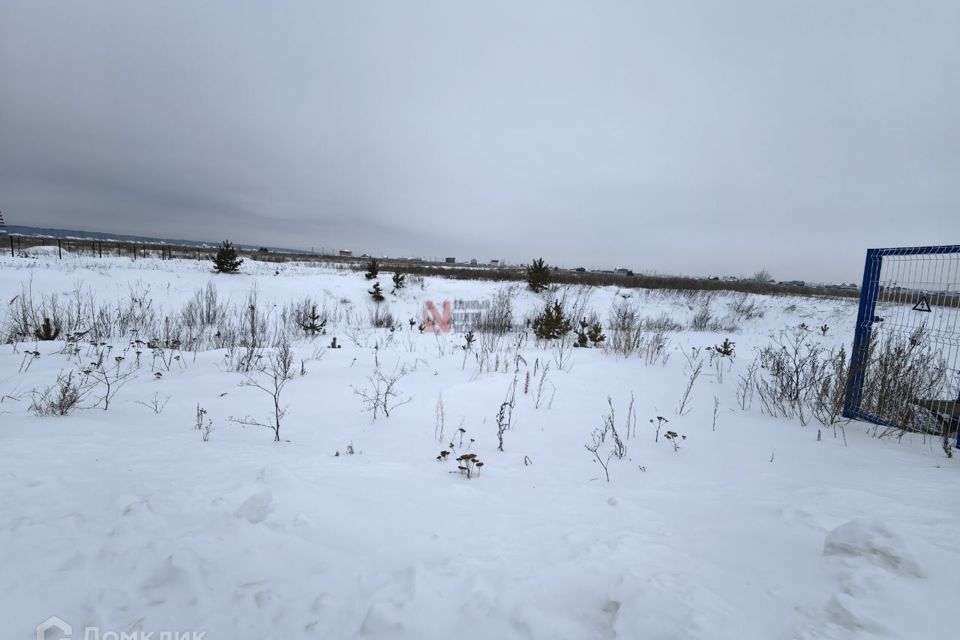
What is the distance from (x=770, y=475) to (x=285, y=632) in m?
3.42

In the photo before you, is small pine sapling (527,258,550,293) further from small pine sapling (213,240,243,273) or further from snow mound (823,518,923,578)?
snow mound (823,518,923,578)

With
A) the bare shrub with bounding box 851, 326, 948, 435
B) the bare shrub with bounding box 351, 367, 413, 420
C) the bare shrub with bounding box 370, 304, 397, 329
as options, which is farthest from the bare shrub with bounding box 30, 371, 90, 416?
the bare shrub with bounding box 370, 304, 397, 329

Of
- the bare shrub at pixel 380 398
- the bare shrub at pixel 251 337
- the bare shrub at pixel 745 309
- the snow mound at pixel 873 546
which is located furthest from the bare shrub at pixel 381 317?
the bare shrub at pixel 745 309

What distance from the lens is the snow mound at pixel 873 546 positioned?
153cm

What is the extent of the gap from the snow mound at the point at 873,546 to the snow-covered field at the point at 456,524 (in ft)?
0.04

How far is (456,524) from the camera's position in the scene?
82.0 inches

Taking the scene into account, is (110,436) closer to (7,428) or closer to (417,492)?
(7,428)

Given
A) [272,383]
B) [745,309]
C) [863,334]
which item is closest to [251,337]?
[272,383]

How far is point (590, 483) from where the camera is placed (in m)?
2.75

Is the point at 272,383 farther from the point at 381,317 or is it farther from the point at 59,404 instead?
the point at 381,317

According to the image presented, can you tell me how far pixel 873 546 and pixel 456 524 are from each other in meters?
1.96

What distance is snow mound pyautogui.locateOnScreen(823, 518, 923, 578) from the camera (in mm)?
1528

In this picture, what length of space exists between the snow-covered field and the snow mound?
1cm

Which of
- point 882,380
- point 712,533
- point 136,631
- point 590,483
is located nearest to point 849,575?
point 712,533
